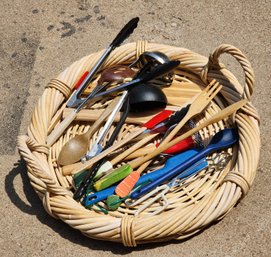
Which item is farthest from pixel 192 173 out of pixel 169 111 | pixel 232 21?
pixel 232 21

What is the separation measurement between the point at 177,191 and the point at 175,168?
2.1 inches

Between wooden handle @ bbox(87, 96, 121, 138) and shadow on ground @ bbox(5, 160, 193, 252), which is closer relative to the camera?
shadow on ground @ bbox(5, 160, 193, 252)

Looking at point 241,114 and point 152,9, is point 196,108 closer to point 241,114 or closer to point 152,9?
point 241,114

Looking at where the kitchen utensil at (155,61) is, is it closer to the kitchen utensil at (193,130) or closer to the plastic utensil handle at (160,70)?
the plastic utensil handle at (160,70)


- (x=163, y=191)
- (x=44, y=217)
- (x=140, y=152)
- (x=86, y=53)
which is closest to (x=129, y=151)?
(x=140, y=152)

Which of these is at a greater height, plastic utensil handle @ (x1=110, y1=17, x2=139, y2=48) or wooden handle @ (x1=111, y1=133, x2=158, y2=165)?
plastic utensil handle @ (x1=110, y1=17, x2=139, y2=48)

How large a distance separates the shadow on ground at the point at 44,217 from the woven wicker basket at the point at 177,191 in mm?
54

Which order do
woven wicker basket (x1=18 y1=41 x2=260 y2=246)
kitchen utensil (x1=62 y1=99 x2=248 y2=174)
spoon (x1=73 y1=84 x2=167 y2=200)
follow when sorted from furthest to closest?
1. spoon (x1=73 y1=84 x2=167 y2=200)
2. kitchen utensil (x1=62 y1=99 x2=248 y2=174)
3. woven wicker basket (x1=18 y1=41 x2=260 y2=246)

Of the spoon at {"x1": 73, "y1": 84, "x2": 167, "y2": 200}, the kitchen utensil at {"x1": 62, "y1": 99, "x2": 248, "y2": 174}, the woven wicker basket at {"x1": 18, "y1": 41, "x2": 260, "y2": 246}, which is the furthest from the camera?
the spoon at {"x1": 73, "y1": 84, "x2": 167, "y2": 200}

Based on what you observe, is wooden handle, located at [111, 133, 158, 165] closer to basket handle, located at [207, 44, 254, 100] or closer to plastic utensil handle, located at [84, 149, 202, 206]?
plastic utensil handle, located at [84, 149, 202, 206]

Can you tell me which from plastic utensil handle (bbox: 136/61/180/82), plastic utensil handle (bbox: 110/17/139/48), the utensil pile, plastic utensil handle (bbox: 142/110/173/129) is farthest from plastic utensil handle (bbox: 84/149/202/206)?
plastic utensil handle (bbox: 110/17/139/48)

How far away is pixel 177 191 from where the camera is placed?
4.52 ft

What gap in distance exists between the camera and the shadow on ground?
1.35 meters

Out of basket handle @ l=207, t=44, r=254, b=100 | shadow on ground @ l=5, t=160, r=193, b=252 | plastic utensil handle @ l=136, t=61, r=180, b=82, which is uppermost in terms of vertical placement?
basket handle @ l=207, t=44, r=254, b=100
